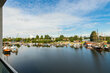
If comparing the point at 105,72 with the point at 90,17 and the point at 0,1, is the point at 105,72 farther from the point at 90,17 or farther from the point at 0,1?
the point at 90,17

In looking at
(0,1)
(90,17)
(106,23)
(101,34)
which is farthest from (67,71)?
(106,23)

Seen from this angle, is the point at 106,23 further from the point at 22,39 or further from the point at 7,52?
the point at 22,39

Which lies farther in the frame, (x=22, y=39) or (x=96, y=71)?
(x=22, y=39)

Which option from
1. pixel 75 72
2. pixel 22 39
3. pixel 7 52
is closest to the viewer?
pixel 75 72

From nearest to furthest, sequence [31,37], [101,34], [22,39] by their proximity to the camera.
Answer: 1. [101,34]
2. [22,39]
3. [31,37]

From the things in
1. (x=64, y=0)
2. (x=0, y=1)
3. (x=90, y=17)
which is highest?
(x=90, y=17)

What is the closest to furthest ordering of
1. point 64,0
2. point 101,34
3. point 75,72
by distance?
point 75,72, point 64,0, point 101,34

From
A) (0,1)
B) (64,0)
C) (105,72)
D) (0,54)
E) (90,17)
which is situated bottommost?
(105,72)

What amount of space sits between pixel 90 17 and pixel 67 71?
26904 millimetres

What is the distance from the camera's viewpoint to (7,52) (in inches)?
523

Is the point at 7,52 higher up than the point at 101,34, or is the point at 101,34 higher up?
the point at 101,34

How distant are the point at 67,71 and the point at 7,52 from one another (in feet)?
36.0

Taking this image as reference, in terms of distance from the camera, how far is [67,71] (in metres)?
6.52

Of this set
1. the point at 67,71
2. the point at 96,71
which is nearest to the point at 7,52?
the point at 67,71
